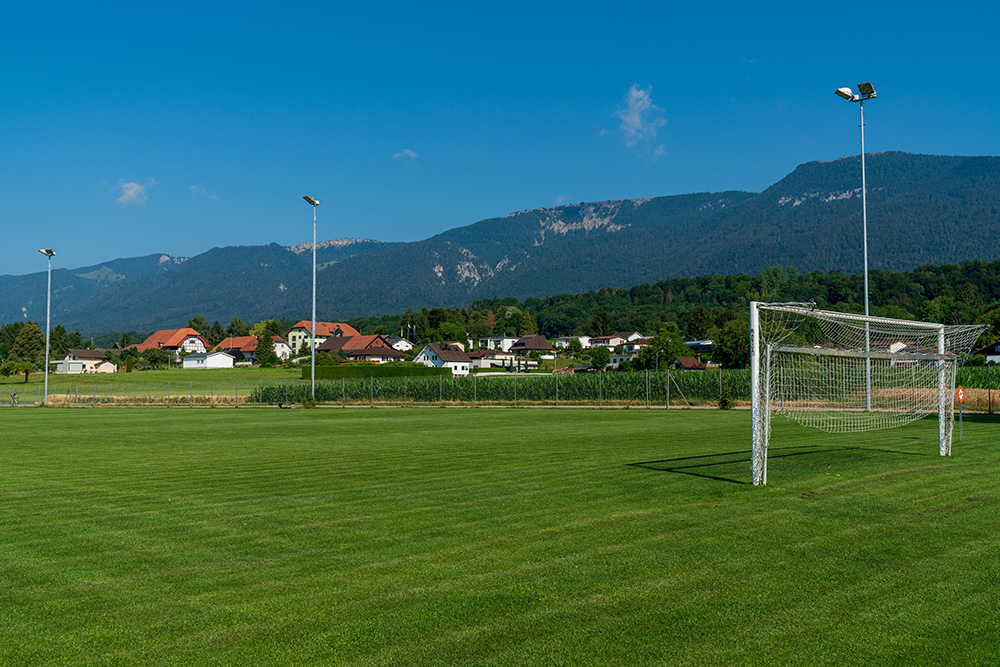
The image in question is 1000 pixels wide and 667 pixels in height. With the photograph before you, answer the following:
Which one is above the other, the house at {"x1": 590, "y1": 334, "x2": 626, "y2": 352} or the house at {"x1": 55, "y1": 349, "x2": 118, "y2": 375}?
the house at {"x1": 590, "y1": 334, "x2": 626, "y2": 352}

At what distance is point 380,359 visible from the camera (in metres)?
142

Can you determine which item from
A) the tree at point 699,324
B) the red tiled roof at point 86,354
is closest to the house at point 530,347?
the tree at point 699,324

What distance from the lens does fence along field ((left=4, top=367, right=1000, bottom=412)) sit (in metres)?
48.7

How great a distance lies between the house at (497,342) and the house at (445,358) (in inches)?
2164

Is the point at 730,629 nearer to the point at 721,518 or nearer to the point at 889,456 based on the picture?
the point at 721,518

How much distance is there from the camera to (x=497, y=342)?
195 m

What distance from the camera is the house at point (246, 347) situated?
164887 mm

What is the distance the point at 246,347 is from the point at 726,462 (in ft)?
549

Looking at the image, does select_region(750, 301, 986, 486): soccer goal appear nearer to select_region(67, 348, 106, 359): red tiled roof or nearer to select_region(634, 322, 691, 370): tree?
select_region(634, 322, 691, 370): tree

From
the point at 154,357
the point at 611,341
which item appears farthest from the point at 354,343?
the point at 611,341

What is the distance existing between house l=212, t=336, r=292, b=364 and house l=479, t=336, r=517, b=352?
49.7m

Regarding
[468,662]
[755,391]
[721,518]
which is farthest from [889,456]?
[468,662]

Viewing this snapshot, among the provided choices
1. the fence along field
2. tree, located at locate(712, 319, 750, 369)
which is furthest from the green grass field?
tree, located at locate(712, 319, 750, 369)

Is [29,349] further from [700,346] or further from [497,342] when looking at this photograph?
[700,346]
